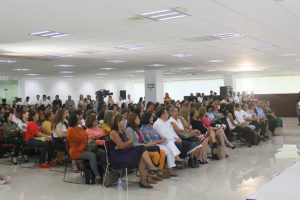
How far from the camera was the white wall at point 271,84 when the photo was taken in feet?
83.1

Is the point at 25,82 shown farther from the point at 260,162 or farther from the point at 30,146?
the point at 260,162

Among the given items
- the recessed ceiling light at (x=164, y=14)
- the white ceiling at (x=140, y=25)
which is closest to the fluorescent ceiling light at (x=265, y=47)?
the white ceiling at (x=140, y=25)

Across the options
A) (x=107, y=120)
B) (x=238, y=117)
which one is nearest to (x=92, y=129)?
(x=107, y=120)

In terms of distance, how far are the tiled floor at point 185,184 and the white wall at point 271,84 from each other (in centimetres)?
1905

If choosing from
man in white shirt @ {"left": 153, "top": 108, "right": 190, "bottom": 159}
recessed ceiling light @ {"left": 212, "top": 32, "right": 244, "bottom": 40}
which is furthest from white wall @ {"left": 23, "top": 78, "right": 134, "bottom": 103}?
man in white shirt @ {"left": 153, "top": 108, "right": 190, "bottom": 159}

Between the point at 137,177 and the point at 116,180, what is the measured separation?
548 millimetres

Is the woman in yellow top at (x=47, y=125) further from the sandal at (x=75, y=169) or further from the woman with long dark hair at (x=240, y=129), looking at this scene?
the woman with long dark hair at (x=240, y=129)

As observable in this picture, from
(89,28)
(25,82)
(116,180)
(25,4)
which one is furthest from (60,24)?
(25,82)

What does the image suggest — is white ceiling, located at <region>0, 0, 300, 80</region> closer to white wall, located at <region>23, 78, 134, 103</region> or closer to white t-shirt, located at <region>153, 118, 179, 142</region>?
white t-shirt, located at <region>153, 118, 179, 142</region>

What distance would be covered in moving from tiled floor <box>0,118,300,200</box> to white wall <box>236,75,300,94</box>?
19.0 m

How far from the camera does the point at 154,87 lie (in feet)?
58.3

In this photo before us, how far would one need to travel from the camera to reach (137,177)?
20.4ft

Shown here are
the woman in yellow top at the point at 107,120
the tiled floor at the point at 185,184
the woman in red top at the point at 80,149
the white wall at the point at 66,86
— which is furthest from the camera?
the white wall at the point at 66,86

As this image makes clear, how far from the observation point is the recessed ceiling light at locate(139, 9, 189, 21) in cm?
590
